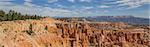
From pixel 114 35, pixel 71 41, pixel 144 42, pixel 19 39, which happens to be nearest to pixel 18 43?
pixel 19 39

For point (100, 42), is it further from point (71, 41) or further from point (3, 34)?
point (3, 34)

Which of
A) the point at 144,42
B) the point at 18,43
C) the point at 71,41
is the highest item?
the point at 18,43

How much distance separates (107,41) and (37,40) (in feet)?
130

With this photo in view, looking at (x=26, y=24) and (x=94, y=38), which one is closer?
(x=26, y=24)

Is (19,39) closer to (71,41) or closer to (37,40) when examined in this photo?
(37,40)

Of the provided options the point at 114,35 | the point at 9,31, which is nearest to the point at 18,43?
the point at 9,31

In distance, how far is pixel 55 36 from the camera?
5422 centimetres

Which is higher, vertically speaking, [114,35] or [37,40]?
[37,40]

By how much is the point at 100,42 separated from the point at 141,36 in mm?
25323

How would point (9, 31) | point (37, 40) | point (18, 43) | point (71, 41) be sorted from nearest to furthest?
point (18, 43), point (9, 31), point (37, 40), point (71, 41)

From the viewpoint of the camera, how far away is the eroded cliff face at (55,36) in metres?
40.5

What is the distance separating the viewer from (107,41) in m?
82.2

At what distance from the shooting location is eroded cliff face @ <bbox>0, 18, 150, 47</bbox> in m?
40.5

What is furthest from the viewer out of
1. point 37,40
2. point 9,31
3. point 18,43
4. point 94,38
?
point 94,38
